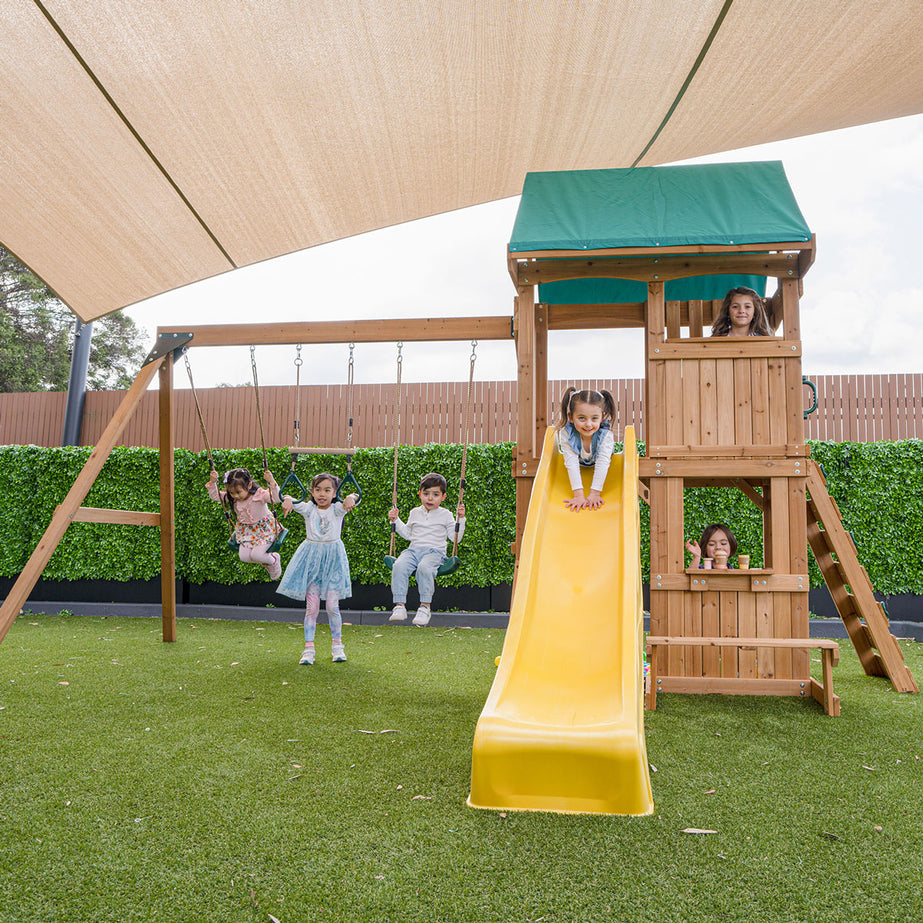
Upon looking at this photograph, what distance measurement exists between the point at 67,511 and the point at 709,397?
447cm

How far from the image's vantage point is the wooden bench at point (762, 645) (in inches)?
168

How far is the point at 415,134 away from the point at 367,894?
15.1 feet

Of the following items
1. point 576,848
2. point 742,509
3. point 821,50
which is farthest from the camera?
point 742,509

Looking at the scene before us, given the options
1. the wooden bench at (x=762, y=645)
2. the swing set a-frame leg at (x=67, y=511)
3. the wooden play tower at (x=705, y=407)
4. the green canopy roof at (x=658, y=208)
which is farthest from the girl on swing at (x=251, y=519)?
the wooden bench at (x=762, y=645)

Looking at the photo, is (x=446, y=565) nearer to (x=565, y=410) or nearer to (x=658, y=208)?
(x=565, y=410)

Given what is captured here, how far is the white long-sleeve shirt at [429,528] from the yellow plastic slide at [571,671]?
1.54 meters

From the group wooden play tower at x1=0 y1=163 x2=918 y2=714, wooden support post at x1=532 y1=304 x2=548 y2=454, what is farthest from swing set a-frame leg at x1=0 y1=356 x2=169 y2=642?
wooden support post at x1=532 y1=304 x2=548 y2=454

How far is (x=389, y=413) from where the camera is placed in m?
13.3

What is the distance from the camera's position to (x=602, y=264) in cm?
502

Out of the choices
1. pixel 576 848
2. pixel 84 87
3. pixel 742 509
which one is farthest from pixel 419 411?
pixel 576 848

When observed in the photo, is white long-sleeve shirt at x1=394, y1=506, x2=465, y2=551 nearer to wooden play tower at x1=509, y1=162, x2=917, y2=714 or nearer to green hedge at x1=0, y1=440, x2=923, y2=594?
wooden play tower at x1=509, y1=162, x2=917, y2=714

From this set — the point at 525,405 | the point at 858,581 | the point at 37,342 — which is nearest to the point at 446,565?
the point at 525,405

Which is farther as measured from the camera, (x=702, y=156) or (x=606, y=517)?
(x=702, y=156)

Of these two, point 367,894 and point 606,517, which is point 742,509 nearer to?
point 606,517
